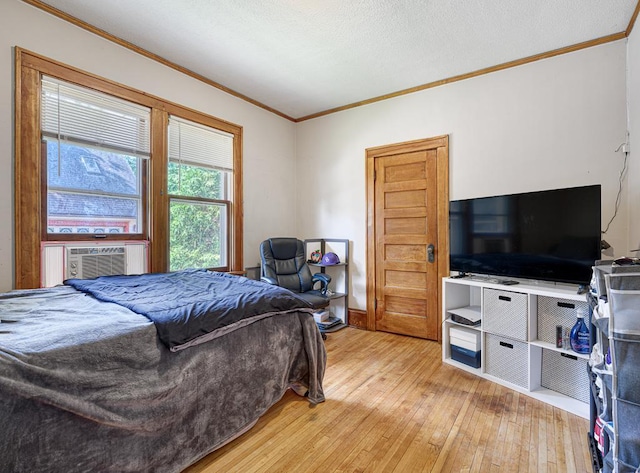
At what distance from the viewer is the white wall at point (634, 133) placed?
2172 millimetres

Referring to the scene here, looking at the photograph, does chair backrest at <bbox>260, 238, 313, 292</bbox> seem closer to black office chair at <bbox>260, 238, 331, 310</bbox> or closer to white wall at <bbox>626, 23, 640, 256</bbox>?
black office chair at <bbox>260, 238, 331, 310</bbox>

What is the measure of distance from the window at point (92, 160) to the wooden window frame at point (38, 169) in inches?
1.8

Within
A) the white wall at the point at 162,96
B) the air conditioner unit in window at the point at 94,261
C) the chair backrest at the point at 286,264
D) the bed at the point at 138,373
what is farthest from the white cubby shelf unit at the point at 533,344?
the air conditioner unit in window at the point at 94,261

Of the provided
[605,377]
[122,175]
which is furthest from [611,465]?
[122,175]

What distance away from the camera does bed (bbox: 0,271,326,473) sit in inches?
41.8

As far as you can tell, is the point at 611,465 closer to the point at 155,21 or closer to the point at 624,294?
the point at 624,294

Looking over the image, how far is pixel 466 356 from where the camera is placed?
2670 mm

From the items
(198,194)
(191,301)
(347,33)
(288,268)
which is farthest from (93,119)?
(288,268)

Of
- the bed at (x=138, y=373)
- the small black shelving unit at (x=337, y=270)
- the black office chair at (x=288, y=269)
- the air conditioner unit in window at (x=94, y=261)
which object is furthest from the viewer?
the small black shelving unit at (x=337, y=270)

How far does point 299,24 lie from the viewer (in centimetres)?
237

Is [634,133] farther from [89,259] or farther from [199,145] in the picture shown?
[89,259]

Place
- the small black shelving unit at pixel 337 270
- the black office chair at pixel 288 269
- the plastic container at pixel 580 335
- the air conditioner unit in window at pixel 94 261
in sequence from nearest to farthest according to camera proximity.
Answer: the plastic container at pixel 580 335 → the air conditioner unit in window at pixel 94 261 → the black office chair at pixel 288 269 → the small black shelving unit at pixel 337 270

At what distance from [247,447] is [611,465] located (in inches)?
61.3

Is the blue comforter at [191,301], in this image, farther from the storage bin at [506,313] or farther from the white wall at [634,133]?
the white wall at [634,133]
